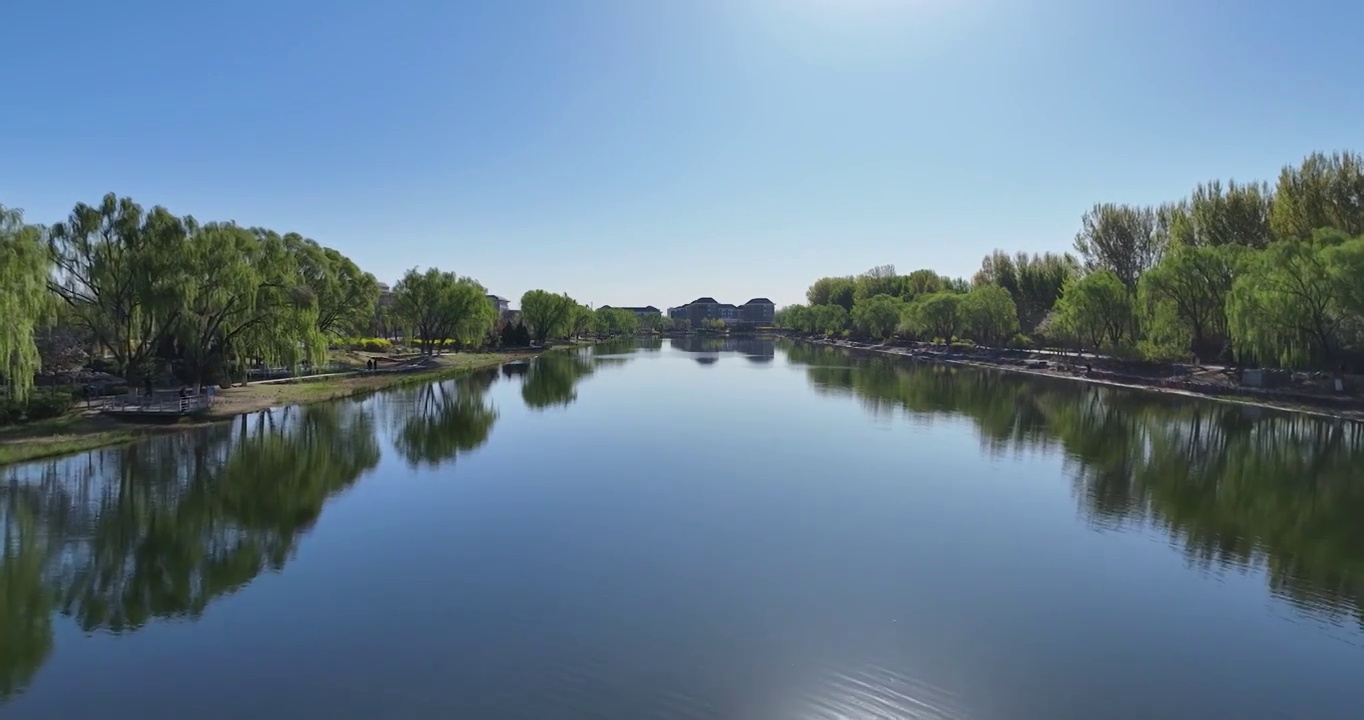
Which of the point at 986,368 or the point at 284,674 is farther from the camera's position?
the point at 986,368

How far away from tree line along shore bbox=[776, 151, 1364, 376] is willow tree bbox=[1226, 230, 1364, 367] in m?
0.05

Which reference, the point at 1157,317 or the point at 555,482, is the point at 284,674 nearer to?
the point at 555,482

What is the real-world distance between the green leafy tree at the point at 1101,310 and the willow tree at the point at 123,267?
159ft

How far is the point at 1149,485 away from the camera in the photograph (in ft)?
61.0

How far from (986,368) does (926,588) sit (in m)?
50.2

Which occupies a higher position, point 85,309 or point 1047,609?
point 85,309

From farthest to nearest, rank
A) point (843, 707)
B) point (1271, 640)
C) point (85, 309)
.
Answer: point (85, 309) → point (1271, 640) → point (843, 707)

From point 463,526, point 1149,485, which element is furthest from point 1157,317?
point 463,526

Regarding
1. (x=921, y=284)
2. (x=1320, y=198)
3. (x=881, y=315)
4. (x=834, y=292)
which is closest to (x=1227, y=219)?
(x=1320, y=198)

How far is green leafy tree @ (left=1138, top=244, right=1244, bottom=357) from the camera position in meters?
39.9

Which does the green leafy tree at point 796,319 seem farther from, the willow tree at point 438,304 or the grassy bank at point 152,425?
the grassy bank at point 152,425

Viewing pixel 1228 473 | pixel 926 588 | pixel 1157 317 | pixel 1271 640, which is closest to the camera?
pixel 1271 640

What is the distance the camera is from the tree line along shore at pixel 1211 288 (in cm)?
3177

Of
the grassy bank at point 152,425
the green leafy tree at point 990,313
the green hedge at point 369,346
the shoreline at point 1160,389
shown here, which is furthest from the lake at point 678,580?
the green leafy tree at point 990,313
